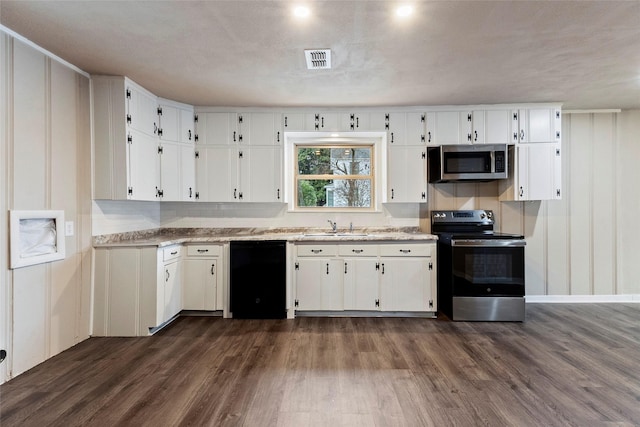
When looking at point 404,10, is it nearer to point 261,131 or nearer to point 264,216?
point 261,131

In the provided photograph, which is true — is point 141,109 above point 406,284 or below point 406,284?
above

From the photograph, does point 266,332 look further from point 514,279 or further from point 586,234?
point 586,234

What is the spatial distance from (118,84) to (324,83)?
6.56ft

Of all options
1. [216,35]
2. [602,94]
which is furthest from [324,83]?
[602,94]

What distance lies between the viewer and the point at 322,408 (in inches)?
75.5

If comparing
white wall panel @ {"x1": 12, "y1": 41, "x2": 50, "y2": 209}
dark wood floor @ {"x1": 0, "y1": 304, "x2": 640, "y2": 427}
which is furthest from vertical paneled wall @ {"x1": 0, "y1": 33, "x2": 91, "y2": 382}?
dark wood floor @ {"x1": 0, "y1": 304, "x2": 640, "y2": 427}

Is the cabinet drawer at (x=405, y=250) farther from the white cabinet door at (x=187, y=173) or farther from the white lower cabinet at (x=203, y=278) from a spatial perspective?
the white cabinet door at (x=187, y=173)

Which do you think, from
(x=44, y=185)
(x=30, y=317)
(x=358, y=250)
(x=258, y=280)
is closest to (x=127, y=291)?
(x=30, y=317)

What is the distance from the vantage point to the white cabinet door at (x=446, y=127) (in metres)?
3.83

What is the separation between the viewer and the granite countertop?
10.4 feet

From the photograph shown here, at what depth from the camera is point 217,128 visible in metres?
3.90

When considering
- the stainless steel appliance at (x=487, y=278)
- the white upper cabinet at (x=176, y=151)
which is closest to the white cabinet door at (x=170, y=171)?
the white upper cabinet at (x=176, y=151)

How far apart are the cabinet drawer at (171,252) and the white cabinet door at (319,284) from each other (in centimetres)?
133

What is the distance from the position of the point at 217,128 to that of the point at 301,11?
224 cm
